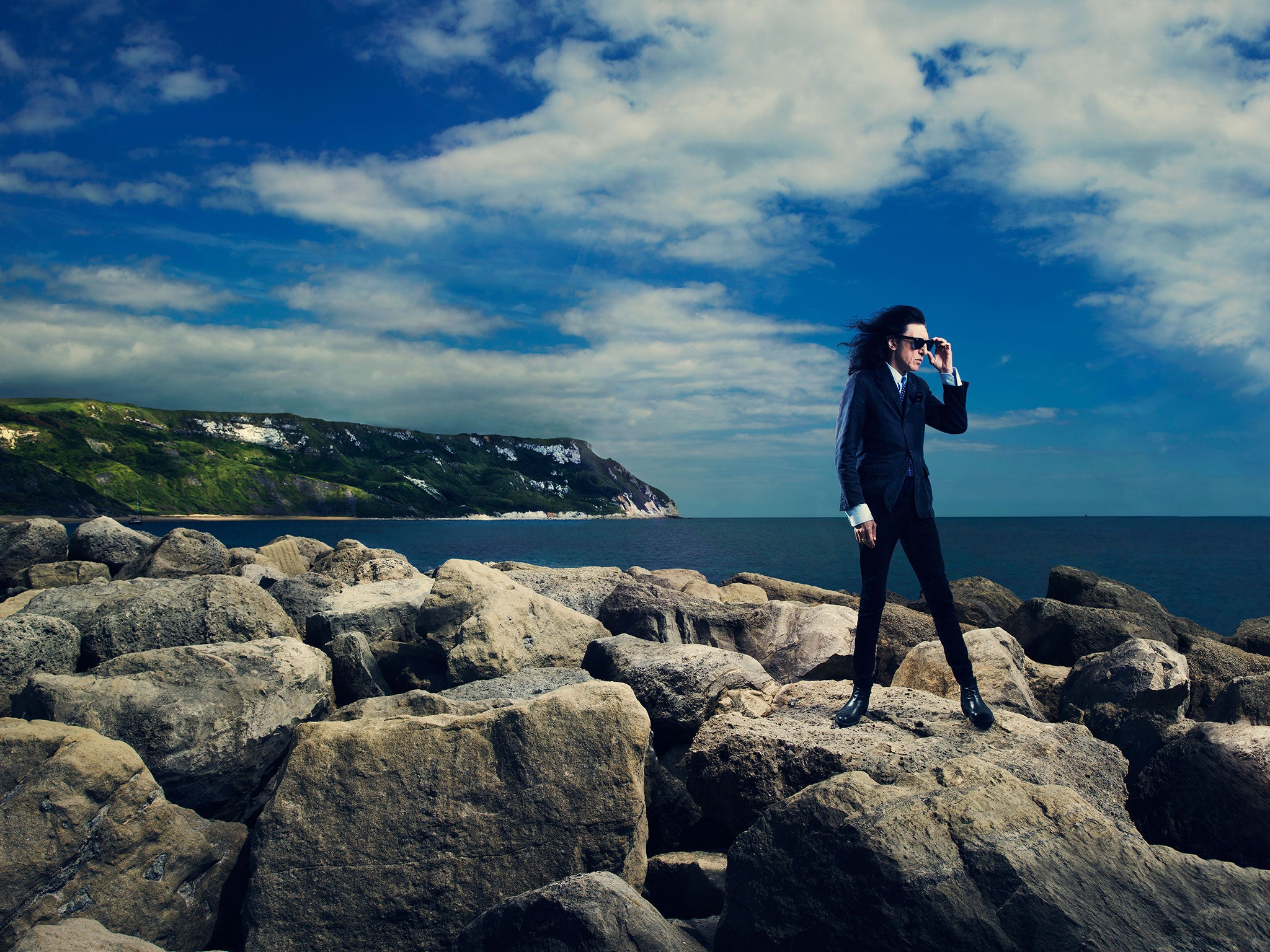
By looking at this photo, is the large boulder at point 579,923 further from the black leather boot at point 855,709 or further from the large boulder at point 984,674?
the large boulder at point 984,674

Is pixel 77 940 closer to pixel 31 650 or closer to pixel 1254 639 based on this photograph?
pixel 31 650

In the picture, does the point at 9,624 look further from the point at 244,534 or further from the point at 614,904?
the point at 244,534

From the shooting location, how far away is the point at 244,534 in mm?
89875

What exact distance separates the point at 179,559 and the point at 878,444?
1239cm

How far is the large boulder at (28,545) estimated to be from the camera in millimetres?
13953

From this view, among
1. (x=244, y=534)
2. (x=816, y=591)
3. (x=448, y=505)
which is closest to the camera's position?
(x=816, y=591)

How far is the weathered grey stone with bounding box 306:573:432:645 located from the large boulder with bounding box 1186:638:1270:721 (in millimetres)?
9803

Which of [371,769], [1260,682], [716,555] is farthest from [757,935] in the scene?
[716,555]

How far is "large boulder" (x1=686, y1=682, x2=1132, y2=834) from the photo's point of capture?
15.6ft

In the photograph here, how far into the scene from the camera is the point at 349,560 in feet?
45.5

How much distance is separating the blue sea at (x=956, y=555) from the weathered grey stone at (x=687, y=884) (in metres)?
31.0

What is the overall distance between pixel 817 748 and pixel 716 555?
2183 inches

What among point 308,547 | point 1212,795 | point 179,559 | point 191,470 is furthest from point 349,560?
point 191,470

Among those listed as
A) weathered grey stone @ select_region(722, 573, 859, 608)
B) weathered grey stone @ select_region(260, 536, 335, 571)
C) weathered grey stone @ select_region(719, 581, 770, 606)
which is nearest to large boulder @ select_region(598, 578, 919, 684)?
weathered grey stone @ select_region(719, 581, 770, 606)
